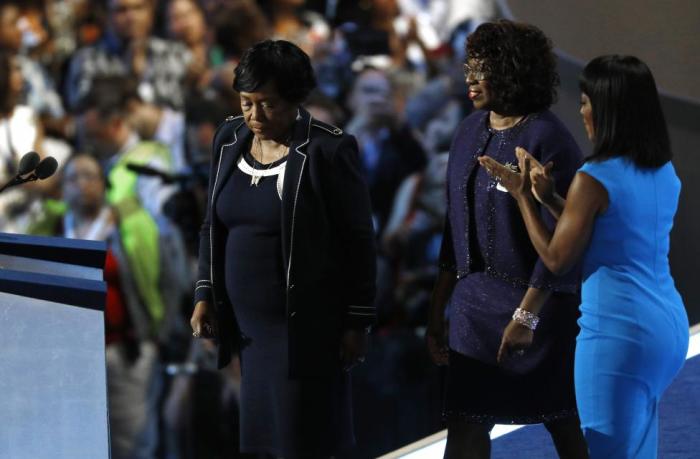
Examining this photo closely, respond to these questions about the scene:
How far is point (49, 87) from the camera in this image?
15.5 feet

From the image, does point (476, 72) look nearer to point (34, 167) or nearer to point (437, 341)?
point (437, 341)

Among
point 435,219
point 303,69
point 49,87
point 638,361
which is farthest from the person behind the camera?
point 435,219

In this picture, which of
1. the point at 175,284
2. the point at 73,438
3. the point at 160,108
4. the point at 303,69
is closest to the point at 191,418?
the point at 175,284

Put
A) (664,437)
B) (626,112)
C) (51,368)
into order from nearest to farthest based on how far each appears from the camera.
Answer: (51,368) < (626,112) < (664,437)

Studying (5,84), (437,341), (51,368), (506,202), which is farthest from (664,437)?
(5,84)

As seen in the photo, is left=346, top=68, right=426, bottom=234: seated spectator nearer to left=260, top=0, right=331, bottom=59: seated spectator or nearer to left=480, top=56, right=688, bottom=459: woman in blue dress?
left=260, top=0, right=331, bottom=59: seated spectator

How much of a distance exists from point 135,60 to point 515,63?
2.21 meters

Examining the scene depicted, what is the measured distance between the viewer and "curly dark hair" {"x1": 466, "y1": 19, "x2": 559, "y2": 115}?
9.85ft

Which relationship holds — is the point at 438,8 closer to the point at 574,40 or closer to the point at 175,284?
the point at 574,40

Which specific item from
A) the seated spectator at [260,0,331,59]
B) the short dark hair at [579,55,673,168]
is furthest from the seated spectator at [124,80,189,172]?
the short dark hair at [579,55,673,168]

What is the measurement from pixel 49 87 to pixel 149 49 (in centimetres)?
40

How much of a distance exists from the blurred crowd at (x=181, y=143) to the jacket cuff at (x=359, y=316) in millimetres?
1943

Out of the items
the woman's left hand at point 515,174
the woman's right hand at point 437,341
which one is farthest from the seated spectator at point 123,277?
the woman's left hand at point 515,174

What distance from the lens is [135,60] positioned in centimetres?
485
